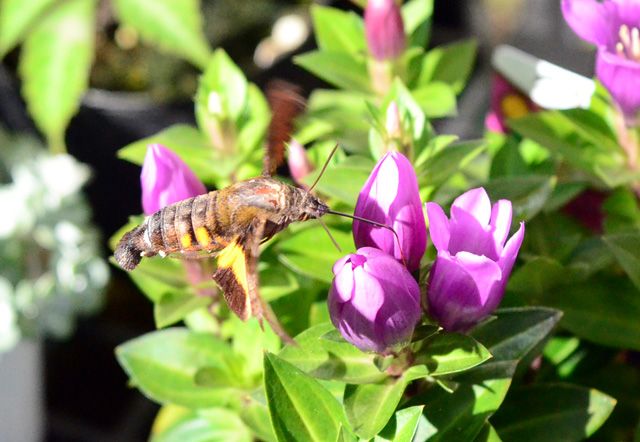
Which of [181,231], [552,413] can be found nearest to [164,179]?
[181,231]

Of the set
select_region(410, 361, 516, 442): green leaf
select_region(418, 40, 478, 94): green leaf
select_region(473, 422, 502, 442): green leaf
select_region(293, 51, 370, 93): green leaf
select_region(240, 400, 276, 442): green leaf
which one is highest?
select_region(293, 51, 370, 93): green leaf

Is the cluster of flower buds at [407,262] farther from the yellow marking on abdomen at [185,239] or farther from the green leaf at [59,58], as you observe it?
the green leaf at [59,58]

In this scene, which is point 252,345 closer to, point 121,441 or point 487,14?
point 121,441

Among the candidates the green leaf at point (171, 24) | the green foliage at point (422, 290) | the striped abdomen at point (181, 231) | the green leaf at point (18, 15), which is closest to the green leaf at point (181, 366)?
the green foliage at point (422, 290)

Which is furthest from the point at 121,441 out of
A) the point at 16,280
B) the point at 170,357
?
the point at 170,357

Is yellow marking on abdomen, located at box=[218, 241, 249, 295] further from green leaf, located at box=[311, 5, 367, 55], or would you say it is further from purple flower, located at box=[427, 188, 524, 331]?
green leaf, located at box=[311, 5, 367, 55]

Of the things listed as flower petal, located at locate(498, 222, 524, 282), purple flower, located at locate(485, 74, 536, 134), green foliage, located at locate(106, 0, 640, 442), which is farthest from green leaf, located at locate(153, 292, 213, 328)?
purple flower, located at locate(485, 74, 536, 134)

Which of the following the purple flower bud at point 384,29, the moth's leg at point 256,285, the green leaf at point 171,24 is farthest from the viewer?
the green leaf at point 171,24
